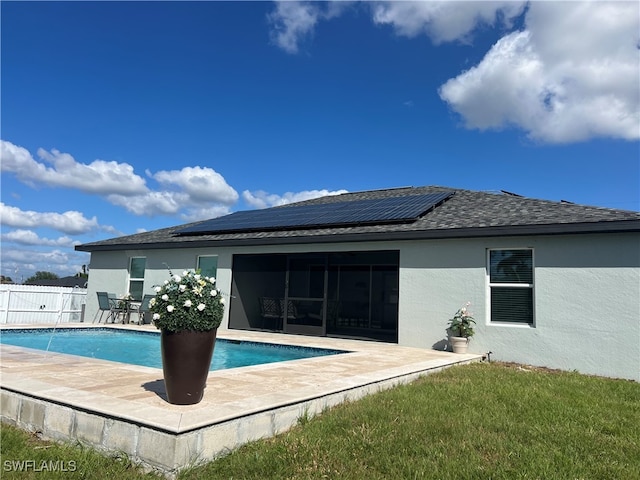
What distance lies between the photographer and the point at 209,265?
13.8 metres

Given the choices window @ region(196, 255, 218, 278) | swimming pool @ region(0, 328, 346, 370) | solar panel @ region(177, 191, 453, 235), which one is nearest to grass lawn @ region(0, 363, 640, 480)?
swimming pool @ region(0, 328, 346, 370)

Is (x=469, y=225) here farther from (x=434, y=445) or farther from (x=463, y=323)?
(x=434, y=445)

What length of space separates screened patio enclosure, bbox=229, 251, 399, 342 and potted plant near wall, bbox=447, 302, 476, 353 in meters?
3.24

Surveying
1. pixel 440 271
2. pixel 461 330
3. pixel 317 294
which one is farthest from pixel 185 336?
pixel 317 294

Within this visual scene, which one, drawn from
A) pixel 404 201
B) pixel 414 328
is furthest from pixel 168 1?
pixel 414 328

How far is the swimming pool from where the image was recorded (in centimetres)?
846

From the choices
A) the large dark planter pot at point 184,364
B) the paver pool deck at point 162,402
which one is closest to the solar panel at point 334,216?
the paver pool deck at point 162,402

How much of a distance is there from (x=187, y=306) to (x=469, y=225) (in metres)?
7.02

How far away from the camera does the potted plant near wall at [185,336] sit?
391 centimetres

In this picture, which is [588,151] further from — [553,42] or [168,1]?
[168,1]

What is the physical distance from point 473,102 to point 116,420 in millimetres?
14318

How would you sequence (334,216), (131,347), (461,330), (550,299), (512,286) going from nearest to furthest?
(550,299) → (512,286) → (461,330) → (131,347) → (334,216)

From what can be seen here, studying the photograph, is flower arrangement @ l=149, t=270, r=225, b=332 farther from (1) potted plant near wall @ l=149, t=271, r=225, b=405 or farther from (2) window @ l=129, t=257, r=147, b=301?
(2) window @ l=129, t=257, r=147, b=301

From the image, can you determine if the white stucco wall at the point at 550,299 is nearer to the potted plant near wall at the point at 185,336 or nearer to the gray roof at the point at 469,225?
the gray roof at the point at 469,225
